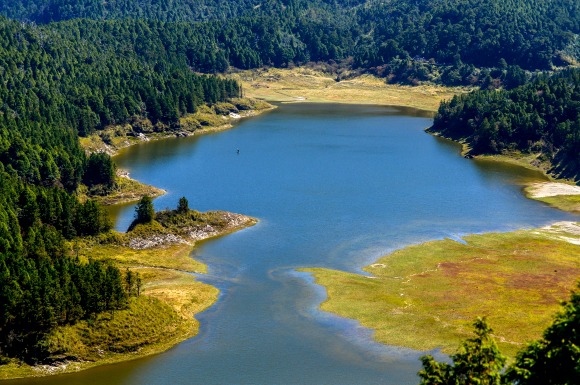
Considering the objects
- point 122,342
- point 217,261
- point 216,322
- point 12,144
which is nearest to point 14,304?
point 122,342

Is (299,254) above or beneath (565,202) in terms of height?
beneath

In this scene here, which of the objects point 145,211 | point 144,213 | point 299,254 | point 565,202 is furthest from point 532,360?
point 565,202

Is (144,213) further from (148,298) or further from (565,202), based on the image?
(565,202)

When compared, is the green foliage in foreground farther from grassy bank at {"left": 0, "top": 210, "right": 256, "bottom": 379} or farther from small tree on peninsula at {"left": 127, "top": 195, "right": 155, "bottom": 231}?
small tree on peninsula at {"left": 127, "top": 195, "right": 155, "bottom": 231}

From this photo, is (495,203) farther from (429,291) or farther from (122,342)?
(122,342)

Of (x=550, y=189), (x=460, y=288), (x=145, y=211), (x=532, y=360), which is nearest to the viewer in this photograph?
(x=532, y=360)

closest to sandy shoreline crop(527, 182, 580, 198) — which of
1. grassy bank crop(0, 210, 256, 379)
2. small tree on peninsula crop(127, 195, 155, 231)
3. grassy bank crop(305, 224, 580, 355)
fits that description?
grassy bank crop(305, 224, 580, 355)
